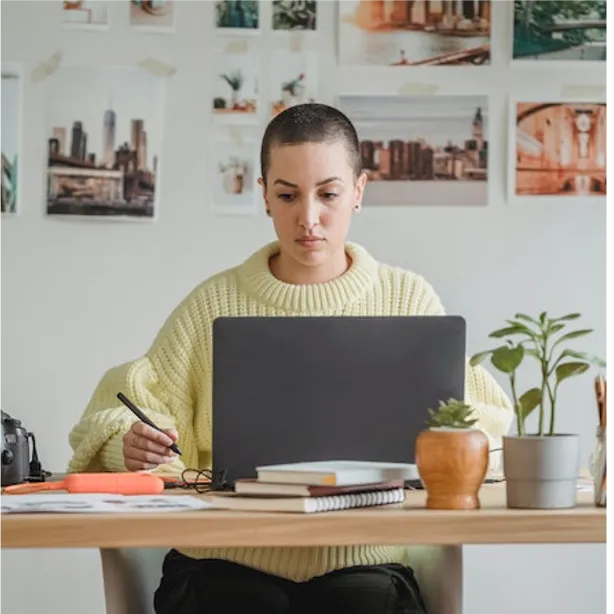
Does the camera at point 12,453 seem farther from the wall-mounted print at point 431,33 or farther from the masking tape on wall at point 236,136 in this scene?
the wall-mounted print at point 431,33

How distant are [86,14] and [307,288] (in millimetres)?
1188

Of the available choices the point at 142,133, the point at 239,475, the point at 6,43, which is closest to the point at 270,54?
the point at 142,133

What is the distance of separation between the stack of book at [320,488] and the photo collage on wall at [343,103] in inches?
61.8

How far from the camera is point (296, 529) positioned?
1.38 metres

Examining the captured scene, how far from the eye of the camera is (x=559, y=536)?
1.40m

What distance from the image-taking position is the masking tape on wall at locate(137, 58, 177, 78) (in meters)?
3.02

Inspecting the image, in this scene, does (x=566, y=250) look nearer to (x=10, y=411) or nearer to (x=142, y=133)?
(x=142, y=133)

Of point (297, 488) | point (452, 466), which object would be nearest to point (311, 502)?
point (297, 488)

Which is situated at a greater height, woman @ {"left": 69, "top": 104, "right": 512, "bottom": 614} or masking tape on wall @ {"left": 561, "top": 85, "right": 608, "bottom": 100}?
masking tape on wall @ {"left": 561, "top": 85, "right": 608, "bottom": 100}

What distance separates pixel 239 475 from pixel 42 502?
0.96ft

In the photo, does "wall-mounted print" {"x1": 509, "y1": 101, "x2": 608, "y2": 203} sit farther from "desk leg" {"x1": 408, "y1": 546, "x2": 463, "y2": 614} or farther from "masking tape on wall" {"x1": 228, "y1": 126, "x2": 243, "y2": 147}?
"desk leg" {"x1": 408, "y1": 546, "x2": 463, "y2": 614}

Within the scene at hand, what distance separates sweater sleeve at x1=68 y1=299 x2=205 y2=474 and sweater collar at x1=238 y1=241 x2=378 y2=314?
0.12m

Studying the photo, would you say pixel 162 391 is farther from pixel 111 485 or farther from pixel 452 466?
pixel 452 466

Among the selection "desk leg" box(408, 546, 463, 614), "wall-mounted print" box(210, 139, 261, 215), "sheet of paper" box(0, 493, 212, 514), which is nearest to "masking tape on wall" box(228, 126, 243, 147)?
"wall-mounted print" box(210, 139, 261, 215)
